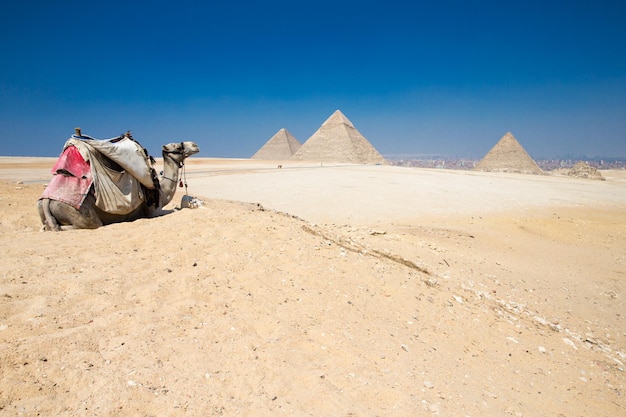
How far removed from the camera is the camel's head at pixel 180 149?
678cm

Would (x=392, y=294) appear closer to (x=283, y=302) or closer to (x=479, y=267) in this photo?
(x=283, y=302)

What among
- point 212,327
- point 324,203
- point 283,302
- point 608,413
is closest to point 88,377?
point 212,327

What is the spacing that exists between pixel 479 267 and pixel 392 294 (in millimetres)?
2972

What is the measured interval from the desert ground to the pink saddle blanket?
71cm

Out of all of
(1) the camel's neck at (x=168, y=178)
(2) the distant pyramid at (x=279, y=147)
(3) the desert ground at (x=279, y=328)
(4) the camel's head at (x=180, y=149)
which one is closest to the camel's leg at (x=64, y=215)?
(3) the desert ground at (x=279, y=328)

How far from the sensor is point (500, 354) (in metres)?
3.36

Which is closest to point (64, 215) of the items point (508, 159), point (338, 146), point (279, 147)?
point (508, 159)

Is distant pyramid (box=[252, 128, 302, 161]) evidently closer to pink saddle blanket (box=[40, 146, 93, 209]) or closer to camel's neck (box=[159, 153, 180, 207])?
camel's neck (box=[159, 153, 180, 207])

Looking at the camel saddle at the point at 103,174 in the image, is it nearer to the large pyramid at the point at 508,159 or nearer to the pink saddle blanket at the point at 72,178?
the pink saddle blanket at the point at 72,178

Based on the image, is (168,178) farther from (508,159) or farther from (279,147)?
(279,147)

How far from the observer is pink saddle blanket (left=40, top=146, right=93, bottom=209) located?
5.13 metres

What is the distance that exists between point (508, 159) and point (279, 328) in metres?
60.9

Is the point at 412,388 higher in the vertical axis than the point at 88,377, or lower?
lower

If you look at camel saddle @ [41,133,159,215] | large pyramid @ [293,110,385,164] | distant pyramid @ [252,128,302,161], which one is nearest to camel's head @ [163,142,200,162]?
camel saddle @ [41,133,159,215]
